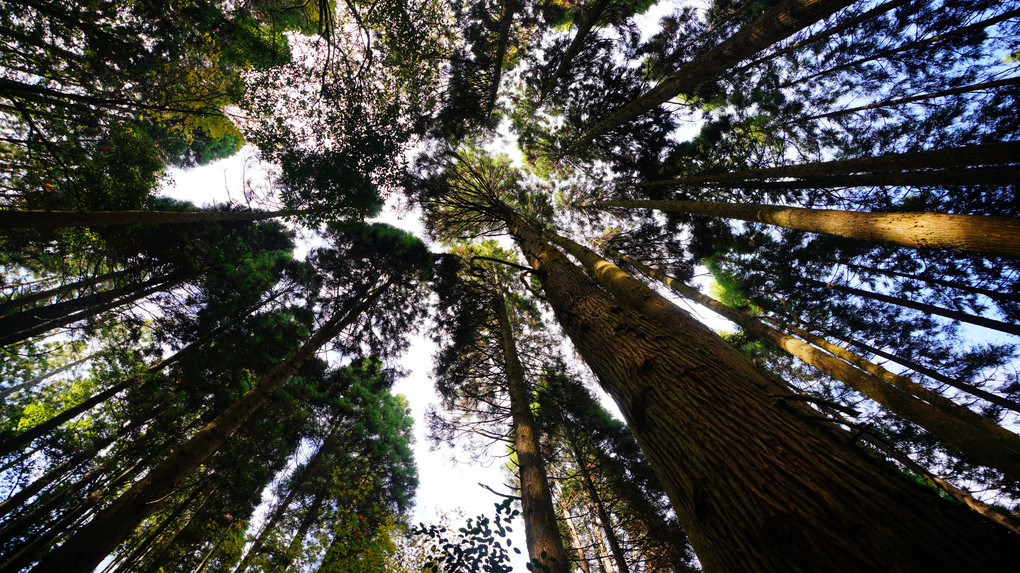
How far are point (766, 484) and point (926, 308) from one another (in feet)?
33.2

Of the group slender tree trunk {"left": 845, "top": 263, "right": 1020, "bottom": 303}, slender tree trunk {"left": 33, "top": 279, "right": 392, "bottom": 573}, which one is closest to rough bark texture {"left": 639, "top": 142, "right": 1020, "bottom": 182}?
slender tree trunk {"left": 845, "top": 263, "right": 1020, "bottom": 303}

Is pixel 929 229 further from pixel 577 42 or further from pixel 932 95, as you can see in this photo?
pixel 577 42

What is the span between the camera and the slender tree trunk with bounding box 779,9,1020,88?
505cm

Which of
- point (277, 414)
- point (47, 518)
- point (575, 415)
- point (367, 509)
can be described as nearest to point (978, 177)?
point (575, 415)

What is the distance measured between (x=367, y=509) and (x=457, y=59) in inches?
556

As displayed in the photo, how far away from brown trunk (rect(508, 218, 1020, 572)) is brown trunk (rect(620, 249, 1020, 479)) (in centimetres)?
424

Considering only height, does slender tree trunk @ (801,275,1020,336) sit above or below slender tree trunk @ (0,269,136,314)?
below

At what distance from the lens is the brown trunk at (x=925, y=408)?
3.49m

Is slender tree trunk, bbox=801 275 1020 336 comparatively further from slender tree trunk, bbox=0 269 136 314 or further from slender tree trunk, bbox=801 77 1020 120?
slender tree trunk, bbox=0 269 136 314

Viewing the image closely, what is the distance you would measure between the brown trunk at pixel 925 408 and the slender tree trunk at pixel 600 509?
4863 mm

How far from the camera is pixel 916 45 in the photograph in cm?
573

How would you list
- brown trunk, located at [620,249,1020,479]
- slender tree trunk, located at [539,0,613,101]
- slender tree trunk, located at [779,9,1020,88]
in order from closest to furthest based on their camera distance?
brown trunk, located at [620,249,1020,479] < slender tree trunk, located at [779,9,1020,88] < slender tree trunk, located at [539,0,613,101]

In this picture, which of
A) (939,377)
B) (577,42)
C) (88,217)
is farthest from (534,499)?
(577,42)

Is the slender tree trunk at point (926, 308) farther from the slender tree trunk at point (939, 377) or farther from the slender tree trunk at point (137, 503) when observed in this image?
the slender tree trunk at point (137, 503)
